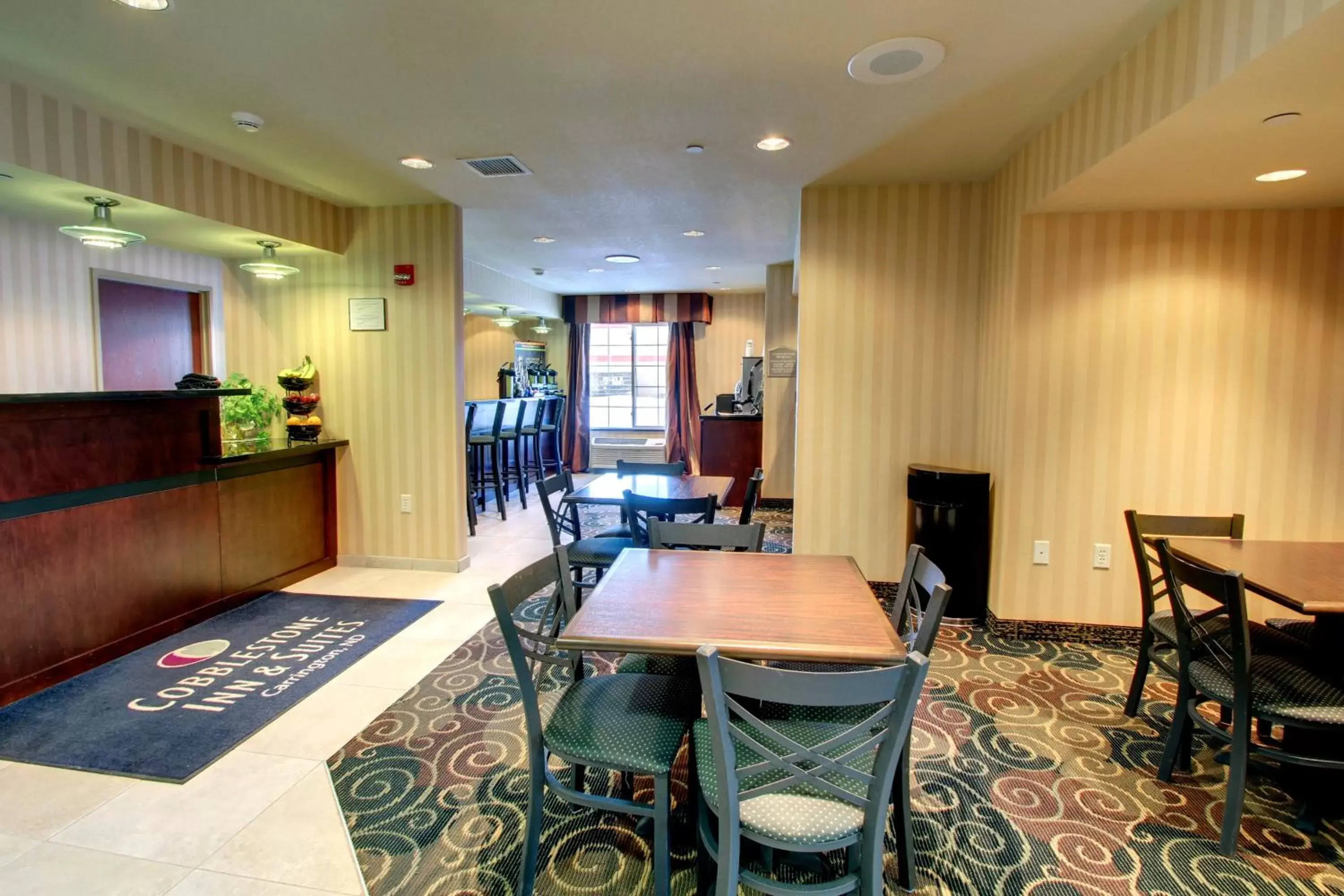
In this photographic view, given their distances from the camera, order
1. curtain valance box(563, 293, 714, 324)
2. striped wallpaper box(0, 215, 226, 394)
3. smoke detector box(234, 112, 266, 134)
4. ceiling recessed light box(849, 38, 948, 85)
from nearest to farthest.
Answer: ceiling recessed light box(849, 38, 948, 85), smoke detector box(234, 112, 266, 134), striped wallpaper box(0, 215, 226, 394), curtain valance box(563, 293, 714, 324)

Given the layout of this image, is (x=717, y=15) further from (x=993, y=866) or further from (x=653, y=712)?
(x=993, y=866)

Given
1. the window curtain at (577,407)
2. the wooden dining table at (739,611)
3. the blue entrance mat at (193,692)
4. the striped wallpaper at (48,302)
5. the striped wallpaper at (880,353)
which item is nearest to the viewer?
the wooden dining table at (739,611)

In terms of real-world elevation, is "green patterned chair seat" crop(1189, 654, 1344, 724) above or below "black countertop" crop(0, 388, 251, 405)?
below

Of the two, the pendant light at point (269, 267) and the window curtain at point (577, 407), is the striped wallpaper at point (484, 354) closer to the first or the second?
the window curtain at point (577, 407)

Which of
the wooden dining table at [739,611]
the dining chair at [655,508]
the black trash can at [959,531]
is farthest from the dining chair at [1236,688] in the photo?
the dining chair at [655,508]

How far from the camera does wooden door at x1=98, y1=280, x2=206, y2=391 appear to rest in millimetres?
4652

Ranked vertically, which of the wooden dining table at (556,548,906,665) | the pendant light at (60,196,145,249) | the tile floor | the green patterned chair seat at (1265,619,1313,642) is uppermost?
the pendant light at (60,196,145,249)

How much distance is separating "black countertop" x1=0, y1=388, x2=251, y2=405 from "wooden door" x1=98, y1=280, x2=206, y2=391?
167 centimetres

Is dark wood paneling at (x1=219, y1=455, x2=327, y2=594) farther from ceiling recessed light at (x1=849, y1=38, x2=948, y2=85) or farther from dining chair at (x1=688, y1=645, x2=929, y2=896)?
ceiling recessed light at (x1=849, y1=38, x2=948, y2=85)

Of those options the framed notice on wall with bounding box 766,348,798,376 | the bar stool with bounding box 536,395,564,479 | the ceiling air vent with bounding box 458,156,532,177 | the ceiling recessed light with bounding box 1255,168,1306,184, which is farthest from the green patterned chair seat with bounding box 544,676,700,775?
the bar stool with bounding box 536,395,564,479

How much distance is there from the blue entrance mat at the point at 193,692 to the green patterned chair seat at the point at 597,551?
41.1 inches

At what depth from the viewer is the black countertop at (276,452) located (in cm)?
367

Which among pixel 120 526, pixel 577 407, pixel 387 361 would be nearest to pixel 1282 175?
pixel 387 361

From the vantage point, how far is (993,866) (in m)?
1.81
